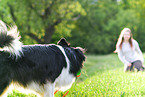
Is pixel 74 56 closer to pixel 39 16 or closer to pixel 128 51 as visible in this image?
pixel 128 51

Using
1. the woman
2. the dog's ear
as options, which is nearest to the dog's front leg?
the dog's ear

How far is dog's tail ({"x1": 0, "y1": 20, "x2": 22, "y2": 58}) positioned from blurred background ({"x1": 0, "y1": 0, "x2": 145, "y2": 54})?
11.1 metres

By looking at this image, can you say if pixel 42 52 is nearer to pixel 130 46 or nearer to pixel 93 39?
pixel 130 46

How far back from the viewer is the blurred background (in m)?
15.5

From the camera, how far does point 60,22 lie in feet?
59.0

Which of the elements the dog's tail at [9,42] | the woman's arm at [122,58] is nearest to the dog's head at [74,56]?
the dog's tail at [9,42]

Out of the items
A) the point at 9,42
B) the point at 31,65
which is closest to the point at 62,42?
the point at 31,65

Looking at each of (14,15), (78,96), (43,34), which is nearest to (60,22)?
(43,34)

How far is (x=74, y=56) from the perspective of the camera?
11.5 ft

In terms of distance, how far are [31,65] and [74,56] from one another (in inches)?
38.2

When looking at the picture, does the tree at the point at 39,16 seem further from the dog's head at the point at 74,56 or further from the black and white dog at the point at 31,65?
the black and white dog at the point at 31,65

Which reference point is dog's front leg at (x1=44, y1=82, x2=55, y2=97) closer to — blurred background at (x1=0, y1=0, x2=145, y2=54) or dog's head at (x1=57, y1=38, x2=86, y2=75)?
dog's head at (x1=57, y1=38, x2=86, y2=75)

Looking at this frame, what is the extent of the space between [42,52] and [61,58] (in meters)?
0.38

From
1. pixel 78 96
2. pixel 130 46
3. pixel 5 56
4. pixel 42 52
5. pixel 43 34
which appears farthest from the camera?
pixel 43 34
